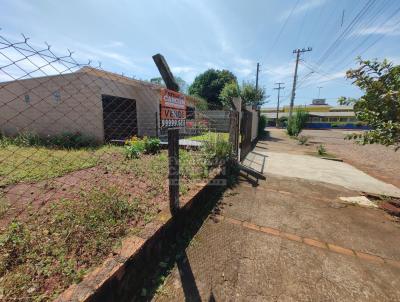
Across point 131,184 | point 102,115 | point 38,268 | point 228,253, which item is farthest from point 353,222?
point 102,115

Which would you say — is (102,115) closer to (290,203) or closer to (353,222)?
(290,203)

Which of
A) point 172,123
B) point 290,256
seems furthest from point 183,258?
point 172,123

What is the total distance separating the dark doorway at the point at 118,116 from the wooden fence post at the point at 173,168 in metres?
7.51

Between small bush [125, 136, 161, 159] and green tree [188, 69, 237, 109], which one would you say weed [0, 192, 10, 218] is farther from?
green tree [188, 69, 237, 109]

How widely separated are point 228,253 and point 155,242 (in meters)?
0.84

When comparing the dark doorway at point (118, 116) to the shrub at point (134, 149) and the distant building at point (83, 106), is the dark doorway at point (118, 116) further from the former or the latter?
the shrub at point (134, 149)

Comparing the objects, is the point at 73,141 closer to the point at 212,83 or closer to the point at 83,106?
the point at 83,106

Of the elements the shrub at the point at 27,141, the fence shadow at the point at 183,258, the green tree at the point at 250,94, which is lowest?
the fence shadow at the point at 183,258

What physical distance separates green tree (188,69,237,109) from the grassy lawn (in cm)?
2276

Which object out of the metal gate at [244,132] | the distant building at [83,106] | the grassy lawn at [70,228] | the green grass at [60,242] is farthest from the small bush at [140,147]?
the green grass at [60,242]

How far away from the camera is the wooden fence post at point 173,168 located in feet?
7.28

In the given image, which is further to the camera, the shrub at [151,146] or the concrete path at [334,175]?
the shrub at [151,146]

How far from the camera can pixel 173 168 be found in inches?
91.6

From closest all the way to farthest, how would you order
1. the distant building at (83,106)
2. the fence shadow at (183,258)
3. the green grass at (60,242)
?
the green grass at (60,242)
the fence shadow at (183,258)
the distant building at (83,106)
